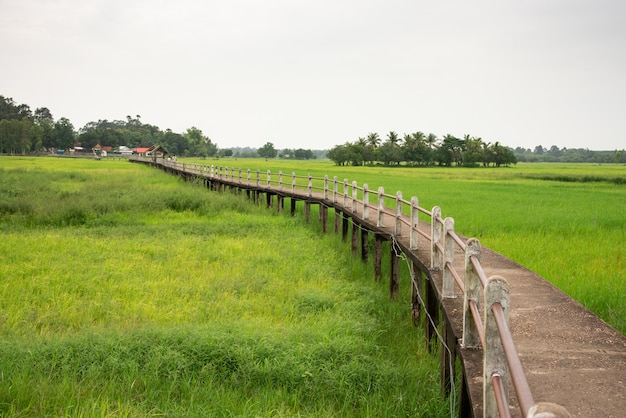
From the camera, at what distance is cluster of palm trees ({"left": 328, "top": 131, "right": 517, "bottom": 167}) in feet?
328

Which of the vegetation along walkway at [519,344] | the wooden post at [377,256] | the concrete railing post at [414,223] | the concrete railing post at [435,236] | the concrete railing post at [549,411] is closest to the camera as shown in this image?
the concrete railing post at [549,411]

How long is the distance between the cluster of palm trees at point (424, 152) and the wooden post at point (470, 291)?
95.8 metres

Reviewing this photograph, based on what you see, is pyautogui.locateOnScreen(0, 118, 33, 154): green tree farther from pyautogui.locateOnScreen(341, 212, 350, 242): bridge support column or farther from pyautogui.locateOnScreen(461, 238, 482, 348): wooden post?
pyautogui.locateOnScreen(461, 238, 482, 348): wooden post

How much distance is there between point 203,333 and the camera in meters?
6.93

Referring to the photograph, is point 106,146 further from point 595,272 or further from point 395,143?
point 595,272

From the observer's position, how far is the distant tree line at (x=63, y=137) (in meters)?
111

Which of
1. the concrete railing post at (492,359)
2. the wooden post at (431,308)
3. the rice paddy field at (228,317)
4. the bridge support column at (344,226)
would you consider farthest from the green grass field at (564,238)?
the concrete railing post at (492,359)

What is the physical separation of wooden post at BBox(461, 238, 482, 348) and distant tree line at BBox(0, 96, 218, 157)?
120 m

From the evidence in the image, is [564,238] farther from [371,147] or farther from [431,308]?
[371,147]

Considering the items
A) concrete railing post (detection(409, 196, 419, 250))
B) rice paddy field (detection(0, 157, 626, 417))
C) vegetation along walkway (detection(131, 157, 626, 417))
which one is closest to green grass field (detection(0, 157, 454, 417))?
rice paddy field (detection(0, 157, 626, 417))

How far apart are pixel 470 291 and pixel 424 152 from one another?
98.3 metres

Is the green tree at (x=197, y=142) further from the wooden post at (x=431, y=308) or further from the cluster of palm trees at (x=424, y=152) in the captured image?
the wooden post at (x=431, y=308)

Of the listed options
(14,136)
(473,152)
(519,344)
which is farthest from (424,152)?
(519,344)

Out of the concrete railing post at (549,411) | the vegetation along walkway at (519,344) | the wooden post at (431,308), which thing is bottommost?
the wooden post at (431,308)
